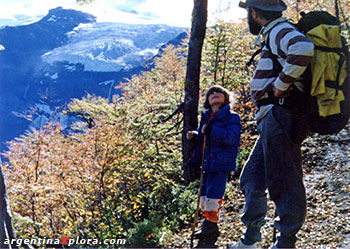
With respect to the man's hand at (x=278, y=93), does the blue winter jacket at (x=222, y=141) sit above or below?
below

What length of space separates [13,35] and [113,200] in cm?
20992

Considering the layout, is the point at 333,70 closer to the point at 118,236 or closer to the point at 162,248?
the point at 162,248

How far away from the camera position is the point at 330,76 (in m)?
2.00

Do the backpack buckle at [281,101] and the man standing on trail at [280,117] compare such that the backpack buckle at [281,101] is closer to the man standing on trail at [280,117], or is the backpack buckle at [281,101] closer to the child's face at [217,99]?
the man standing on trail at [280,117]

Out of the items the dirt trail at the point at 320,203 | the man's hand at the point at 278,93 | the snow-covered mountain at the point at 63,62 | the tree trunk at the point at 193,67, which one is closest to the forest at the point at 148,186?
the dirt trail at the point at 320,203

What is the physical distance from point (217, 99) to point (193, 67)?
2952 millimetres

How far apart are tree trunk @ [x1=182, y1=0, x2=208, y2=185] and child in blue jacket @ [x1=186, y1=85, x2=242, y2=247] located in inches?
110

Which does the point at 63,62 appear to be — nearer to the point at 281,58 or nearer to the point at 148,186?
the point at 148,186

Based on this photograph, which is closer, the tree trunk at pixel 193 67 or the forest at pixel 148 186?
the forest at pixel 148 186

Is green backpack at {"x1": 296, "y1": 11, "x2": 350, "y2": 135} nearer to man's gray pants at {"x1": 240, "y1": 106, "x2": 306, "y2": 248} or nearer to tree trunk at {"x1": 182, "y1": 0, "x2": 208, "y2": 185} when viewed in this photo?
man's gray pants at {"x1": 240, "y1": 106, "x2": 306, "y2": 248}

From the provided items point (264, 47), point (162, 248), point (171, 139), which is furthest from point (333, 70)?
point (171, 139)

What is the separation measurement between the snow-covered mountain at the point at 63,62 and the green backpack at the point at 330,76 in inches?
5537

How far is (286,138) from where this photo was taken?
218 cm

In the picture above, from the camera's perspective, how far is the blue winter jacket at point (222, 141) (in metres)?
3.29
